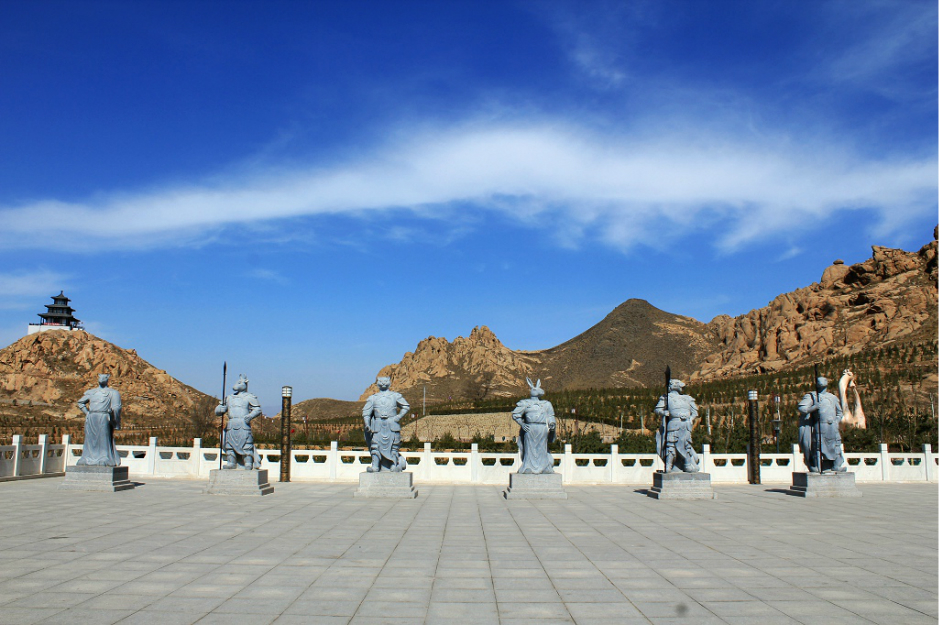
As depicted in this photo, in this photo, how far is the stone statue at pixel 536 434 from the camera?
14.0 meters

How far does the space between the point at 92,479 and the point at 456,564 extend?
1028 cm

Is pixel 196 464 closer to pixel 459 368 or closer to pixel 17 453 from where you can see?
pixel 17 453

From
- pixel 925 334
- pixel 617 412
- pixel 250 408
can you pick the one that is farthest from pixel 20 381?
pixel 925 334

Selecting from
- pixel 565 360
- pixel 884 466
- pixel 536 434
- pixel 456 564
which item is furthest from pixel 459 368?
pixel 456 564

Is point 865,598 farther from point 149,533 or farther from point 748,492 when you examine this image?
point 748,492

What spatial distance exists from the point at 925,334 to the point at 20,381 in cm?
10391

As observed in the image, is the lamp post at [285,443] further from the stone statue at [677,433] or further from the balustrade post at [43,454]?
the stone statue at [677,433]

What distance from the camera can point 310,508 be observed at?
11.5 metres

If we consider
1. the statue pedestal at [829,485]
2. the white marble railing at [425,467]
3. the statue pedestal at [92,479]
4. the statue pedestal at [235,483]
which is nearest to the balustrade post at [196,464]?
the white marble railing at [425,467]

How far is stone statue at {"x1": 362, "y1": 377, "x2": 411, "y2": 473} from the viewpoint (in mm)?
13562

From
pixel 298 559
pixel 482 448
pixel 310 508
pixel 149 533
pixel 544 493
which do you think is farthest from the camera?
pixel 482 448

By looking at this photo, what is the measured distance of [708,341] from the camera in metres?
139

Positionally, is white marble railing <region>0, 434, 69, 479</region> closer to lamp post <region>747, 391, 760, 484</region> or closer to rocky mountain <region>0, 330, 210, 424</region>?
lamp post <region>747, 391, 760, 484</region>

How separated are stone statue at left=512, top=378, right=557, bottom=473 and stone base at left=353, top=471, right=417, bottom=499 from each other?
2490 mm
